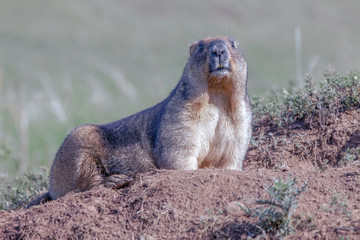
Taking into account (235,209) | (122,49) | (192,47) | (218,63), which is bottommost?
(235,209)

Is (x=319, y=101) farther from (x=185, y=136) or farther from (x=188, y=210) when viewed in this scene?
(x=188, y=210)

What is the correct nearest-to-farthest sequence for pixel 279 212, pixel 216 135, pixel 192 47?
pixel 279 212 → pixel 216 135 → pixel 192 47

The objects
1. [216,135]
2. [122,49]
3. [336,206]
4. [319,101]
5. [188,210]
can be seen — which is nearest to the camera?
[336,206]

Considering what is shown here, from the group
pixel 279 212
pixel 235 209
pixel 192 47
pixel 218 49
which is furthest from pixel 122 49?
pixel 279 212

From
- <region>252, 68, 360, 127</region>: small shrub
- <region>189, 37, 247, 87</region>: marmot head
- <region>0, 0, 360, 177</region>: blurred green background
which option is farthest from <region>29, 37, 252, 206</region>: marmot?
<region>0, 0, 360, 177</region>: blurred green background

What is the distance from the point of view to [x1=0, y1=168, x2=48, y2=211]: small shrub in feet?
30.4

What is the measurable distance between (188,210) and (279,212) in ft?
3.43

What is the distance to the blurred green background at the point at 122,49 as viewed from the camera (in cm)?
1769

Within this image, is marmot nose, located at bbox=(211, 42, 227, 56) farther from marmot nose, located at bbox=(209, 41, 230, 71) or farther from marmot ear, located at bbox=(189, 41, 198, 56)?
marmot ear, located at bbox=(189, 41, 198, 56)

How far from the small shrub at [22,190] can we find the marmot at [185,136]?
27.4 inches

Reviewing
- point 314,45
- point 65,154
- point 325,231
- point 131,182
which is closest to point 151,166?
point 131,182

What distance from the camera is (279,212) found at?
5.61 m

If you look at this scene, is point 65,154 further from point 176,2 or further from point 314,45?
point 176,2

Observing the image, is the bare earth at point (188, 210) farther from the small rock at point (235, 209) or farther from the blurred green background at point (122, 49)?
the blurred green background at point (122, 49)
